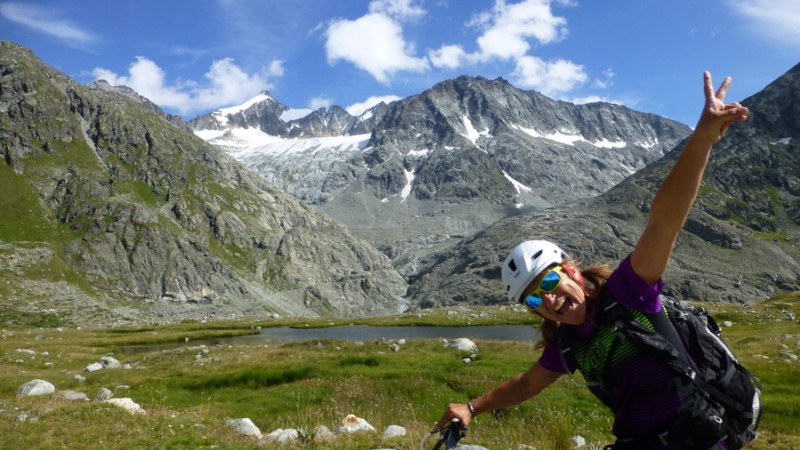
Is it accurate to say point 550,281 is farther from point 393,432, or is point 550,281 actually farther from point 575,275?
point 393,432

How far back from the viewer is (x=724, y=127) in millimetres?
4191

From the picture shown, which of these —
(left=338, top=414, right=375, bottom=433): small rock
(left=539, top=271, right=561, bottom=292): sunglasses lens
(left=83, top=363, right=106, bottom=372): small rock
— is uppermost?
(left=539, top=271, right=561, bottom=292): sunglasses lens

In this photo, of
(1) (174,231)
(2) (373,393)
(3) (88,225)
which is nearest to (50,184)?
(3) (88,225)

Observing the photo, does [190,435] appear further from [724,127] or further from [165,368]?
[165,368]

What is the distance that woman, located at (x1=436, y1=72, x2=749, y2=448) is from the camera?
422 cm

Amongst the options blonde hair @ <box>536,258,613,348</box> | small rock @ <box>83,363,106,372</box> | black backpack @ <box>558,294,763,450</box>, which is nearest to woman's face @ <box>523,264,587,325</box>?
blonde hair @ <box>536,258,613,348</box>

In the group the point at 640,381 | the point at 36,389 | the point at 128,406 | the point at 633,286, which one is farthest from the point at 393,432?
the point at 36,389

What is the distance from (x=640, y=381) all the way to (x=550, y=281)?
1.32 metres

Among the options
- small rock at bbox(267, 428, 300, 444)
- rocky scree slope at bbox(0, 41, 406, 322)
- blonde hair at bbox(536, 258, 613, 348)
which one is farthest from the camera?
rocky scree slope at bbox(0, 41, 406, 322)

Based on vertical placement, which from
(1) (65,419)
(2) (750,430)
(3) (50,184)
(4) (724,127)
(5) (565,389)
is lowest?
(5) (565,389)

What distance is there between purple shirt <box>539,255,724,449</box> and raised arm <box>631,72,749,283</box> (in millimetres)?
242

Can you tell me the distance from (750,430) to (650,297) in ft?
5.40

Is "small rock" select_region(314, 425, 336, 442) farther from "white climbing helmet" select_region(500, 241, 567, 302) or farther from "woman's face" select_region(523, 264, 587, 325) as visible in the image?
"woman's face" select_region(523, 264, 587, 325)

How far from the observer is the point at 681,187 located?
4.21 metres
